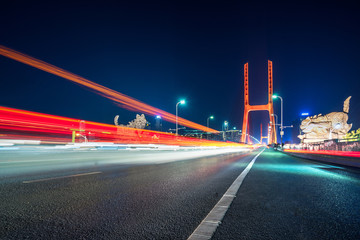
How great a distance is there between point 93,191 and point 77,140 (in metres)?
23.3

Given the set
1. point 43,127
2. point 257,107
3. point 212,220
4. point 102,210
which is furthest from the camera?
point 257,107

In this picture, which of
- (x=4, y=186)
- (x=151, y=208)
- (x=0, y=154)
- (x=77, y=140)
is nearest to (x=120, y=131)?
(x=77, y=140)

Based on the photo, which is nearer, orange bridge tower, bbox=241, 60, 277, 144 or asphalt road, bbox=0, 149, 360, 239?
asphalt road, bbox=0, 149, 360, 239

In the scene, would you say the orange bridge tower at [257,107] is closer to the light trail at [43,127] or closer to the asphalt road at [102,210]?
the light trail at [43,127]

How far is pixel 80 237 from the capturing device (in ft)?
8.31

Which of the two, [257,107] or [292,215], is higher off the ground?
[257,107]

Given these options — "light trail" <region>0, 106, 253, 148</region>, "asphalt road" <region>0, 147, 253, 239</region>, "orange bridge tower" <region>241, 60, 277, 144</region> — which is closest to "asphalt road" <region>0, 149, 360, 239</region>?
"asphalt road" <region>0, 147, 253, 239</region>

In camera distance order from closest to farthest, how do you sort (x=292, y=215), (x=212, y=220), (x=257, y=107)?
(x=212, y=220), (x=292, y=215), (x=257, y=107)

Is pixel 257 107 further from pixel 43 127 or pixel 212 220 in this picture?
pixel 212 220

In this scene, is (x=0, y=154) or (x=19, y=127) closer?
(x=0, y=154)

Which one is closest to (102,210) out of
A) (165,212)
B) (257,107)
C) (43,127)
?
(165,212)

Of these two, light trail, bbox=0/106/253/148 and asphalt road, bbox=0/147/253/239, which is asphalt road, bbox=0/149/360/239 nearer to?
asphalt road, bbox=0/147/253/239

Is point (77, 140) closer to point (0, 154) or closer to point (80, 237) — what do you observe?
point (0, 154)

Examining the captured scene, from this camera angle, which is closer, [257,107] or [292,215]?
[292,215]
